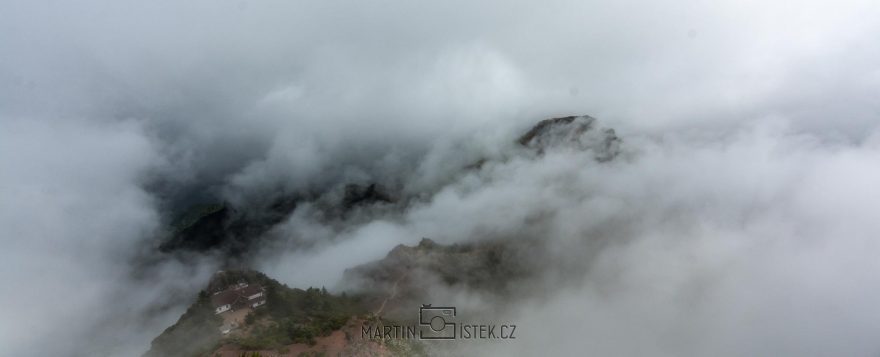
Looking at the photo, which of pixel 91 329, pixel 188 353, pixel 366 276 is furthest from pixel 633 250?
pixel 91 329

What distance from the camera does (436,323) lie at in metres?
96.2

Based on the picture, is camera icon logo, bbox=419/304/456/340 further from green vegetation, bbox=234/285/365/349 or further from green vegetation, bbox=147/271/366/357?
green vegetation, bbox=234/285/365/349

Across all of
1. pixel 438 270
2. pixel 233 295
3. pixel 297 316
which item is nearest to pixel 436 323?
pixel 297 316

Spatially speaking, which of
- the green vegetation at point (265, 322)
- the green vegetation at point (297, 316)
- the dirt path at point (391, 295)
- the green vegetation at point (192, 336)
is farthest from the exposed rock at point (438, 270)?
the green vegetation at point (192, 336)

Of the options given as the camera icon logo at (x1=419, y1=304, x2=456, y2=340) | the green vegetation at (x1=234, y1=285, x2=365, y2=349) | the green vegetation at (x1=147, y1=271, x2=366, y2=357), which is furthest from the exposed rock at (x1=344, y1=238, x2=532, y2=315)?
the green vegetation at (x1=147, y1=271, x2=366, y2=357)

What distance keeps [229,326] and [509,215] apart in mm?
99449

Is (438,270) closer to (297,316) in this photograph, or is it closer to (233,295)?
(297,316)

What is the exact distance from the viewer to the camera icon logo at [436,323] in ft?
293

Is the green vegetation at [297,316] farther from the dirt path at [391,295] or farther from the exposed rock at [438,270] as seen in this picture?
the exposed rock at [438,270]

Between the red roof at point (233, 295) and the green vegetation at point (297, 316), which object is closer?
the green vegetation at point (297, 316)

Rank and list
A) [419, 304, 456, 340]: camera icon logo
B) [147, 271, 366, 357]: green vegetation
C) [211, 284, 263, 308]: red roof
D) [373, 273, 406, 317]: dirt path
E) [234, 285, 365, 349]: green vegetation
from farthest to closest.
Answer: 1. [373, 273, 406, 317]: dirt path
2. [419, 304, 456, 340]: camera icon logo
3. [211, 284, 263, 308]: red roof
4. [147, 271, 366, 357]: green vegetation
5. [234, 285, 365, 349]: green vegetation

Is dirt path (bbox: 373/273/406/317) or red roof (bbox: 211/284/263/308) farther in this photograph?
dirt path (bbox: 373/273/406/317)

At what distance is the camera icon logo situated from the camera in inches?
3515

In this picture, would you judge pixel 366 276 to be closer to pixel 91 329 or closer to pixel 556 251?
pixel 556 251
